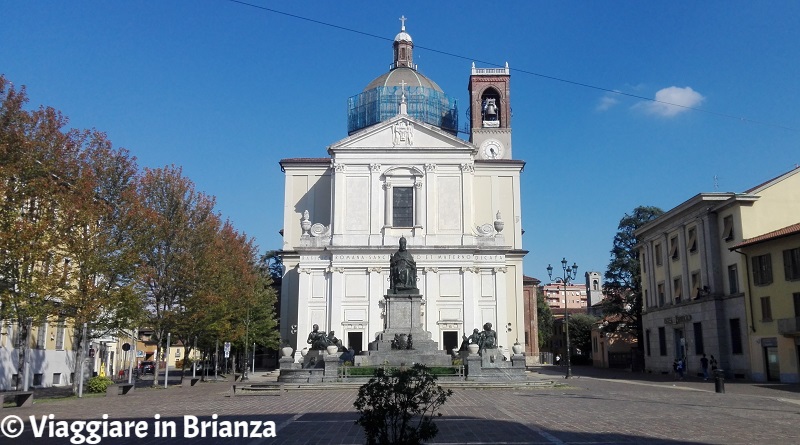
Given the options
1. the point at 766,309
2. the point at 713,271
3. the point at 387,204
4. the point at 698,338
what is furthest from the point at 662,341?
the point at 387,204

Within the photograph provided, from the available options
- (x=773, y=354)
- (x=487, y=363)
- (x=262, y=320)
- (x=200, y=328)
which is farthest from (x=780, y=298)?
(x=262, y=320)

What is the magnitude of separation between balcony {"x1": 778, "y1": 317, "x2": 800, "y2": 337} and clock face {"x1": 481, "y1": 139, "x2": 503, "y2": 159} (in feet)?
131

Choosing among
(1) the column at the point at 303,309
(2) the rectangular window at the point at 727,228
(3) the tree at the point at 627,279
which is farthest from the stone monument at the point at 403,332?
(3) the tree at the point at 627,279

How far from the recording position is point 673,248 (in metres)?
47.4

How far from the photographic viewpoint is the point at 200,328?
40812 mm

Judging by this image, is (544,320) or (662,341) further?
(544,320)

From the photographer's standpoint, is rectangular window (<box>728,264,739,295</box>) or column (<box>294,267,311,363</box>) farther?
column (<box>294,267,311,363</box>)

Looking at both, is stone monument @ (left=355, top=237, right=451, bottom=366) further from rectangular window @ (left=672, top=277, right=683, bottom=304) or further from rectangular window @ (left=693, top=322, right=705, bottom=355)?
rectangular window @ (left=672, top=277, right=683, bottom=304)

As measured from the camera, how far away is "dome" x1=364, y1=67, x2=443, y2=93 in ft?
246

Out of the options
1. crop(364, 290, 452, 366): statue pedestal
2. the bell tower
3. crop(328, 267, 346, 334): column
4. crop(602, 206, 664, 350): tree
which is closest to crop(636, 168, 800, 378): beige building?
crop(602, 206, 664, 350): tree

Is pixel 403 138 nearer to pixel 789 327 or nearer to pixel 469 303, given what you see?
pixel 469 303

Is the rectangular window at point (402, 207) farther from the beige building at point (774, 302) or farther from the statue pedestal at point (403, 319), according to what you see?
the beige building at point (774, 302)

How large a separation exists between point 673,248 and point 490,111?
30976mm

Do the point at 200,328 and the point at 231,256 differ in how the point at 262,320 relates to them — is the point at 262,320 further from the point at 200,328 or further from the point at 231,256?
the point at 200,328
